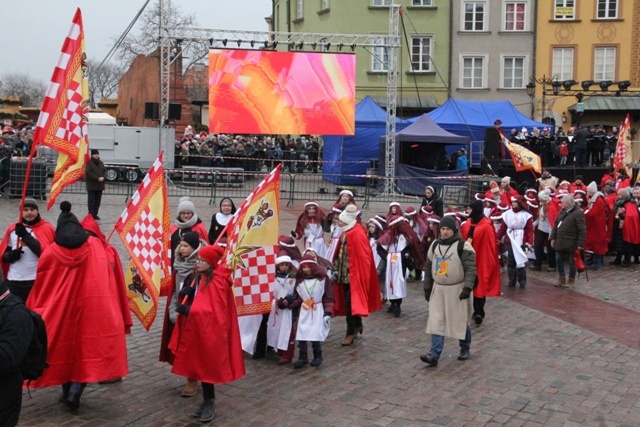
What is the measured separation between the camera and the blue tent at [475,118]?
32.1 metres

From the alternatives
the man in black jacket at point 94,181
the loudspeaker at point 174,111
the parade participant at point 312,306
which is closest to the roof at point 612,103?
the loudspeaker at point 174,111

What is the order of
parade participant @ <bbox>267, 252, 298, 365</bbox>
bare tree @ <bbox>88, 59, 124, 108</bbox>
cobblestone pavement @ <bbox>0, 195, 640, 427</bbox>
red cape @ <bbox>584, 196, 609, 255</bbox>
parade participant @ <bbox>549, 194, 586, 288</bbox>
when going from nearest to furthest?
1. cobblestone pavement @ <bbox>0, 195, 640, 427</bbox>
2. parade participant @ <bbox>267, 252, 298, 365</bbox>
3. parade participant @ <bbox>549, 194, 586, 288</bbox>
4. red cape @ <bbox>584, 196, 609, 255</bbox>
5. bare tree @ <bbox>88, 59, 124, 108</bbox>

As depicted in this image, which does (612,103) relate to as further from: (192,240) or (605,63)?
(192,240)

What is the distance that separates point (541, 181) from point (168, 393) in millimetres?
12939

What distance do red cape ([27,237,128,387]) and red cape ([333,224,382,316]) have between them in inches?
133

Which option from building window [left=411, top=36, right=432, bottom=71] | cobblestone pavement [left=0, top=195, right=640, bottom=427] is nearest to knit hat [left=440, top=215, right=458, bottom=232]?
cobblestone pavement [left=0, top=195, right=640, bottom=427]

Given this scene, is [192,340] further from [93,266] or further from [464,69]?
[464,69]

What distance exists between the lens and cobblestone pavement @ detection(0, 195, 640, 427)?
7.18 metres

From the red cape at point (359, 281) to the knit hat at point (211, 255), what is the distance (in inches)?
114

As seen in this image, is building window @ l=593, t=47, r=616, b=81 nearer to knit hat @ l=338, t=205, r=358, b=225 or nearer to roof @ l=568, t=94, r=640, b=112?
roof @ l=568, t=94, r=640, b=112

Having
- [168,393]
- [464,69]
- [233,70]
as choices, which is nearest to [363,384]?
[168,393]

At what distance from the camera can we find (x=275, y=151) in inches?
1293

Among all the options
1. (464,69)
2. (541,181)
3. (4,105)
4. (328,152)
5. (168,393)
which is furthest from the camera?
(4,105)

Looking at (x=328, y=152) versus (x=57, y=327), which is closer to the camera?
(x=57, y=327)
